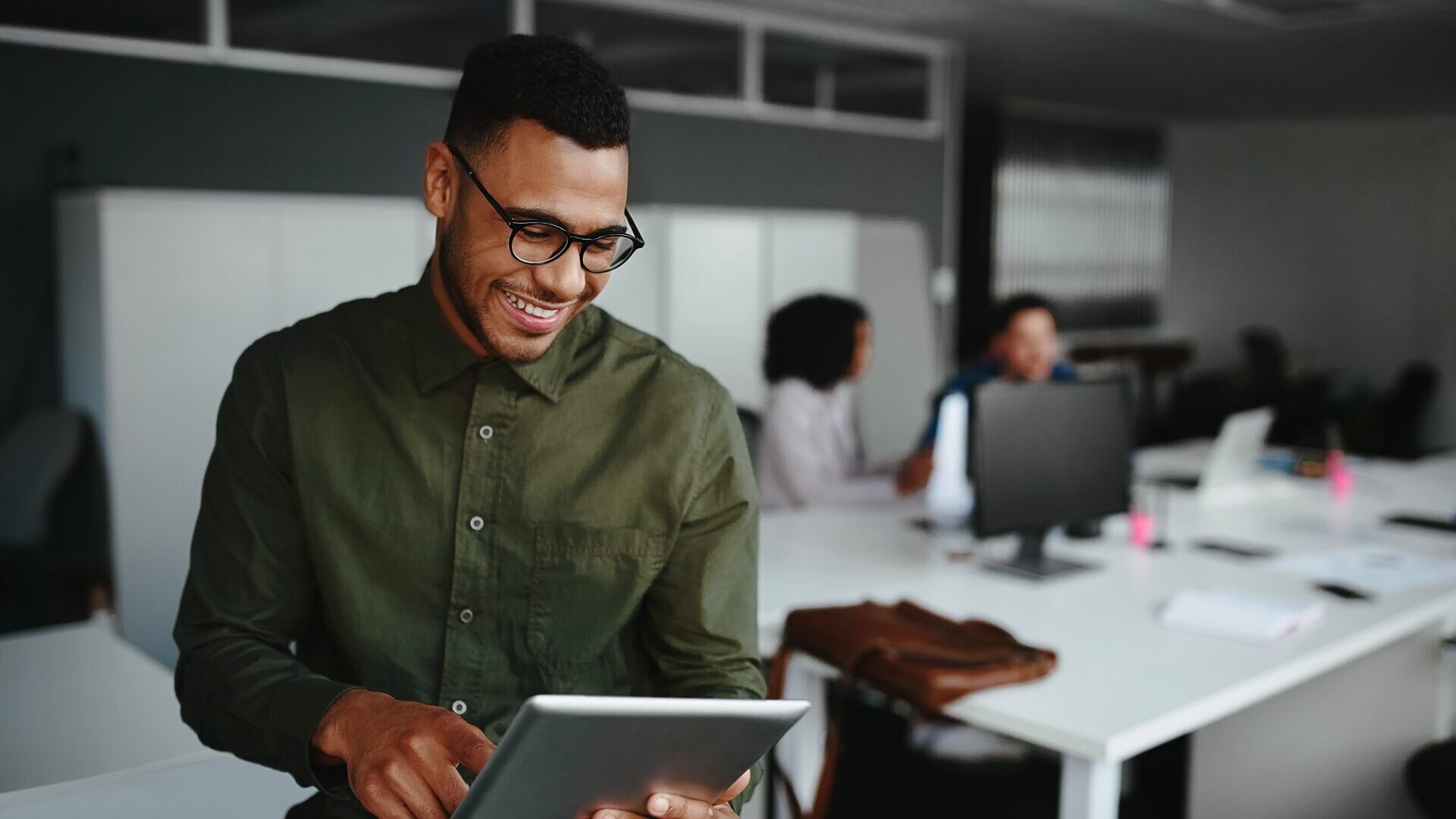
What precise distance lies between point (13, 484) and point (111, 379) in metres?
0.57

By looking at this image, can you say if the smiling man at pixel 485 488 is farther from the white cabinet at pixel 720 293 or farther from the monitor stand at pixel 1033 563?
the white cabinet at pixel 720 293

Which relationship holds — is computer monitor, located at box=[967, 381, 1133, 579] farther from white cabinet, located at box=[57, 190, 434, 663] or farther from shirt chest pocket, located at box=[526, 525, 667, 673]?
shirt chest pocket, located at box=[526, 525, 667, 673]

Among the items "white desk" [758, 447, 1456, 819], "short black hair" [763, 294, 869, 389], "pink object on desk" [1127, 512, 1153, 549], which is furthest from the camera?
"short black hair" [763, 294, 869, 389]

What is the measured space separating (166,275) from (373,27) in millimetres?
1818

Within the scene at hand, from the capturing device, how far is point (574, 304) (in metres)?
1.37

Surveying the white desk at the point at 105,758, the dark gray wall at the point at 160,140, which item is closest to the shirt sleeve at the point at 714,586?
the white desk at the point at 105,758

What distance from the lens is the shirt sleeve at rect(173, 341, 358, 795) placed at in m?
1.36

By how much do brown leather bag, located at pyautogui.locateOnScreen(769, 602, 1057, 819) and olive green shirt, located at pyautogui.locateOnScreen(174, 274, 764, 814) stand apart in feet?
2.51

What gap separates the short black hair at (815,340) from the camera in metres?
4.06

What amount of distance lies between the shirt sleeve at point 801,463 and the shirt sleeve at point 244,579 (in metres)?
2.58

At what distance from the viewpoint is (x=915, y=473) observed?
390 cm

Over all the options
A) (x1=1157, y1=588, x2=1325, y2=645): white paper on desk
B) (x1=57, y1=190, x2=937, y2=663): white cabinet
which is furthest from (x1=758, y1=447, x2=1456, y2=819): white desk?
(x1=57, y1=190, x2=937, y2=663): white cabinet

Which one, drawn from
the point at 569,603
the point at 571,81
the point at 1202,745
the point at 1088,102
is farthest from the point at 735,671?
the point at 1088,102

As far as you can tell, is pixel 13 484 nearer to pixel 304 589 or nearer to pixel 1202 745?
pixel 304 589
